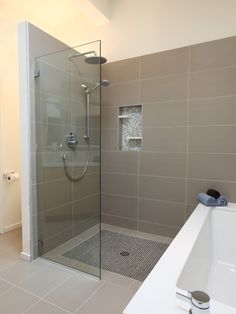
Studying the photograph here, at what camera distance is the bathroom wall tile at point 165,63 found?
240 cm

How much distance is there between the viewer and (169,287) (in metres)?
0.99

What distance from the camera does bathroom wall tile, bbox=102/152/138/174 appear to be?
2755 millimetres

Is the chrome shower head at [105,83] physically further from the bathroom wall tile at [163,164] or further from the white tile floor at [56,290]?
the white tile floor at [56,290]

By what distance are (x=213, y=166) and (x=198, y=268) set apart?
1.16m

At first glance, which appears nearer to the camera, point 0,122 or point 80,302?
point 80,302

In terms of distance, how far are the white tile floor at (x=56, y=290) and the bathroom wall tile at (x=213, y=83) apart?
194cm

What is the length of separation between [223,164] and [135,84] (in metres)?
1.37

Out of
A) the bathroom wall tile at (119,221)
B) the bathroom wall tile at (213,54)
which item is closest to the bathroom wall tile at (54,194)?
the bathroom wall tile at (119,221)

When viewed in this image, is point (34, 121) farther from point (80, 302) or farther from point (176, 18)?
point (176, 18)

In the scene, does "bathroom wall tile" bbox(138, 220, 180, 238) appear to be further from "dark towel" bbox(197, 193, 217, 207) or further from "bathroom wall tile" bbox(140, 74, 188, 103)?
"bathroom wall tile" bbox(140, 74, 188, 103)

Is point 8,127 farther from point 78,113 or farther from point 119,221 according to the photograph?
point 119,221

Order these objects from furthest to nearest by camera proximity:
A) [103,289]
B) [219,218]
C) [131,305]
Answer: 1. [219,218]
2. [103,289]
3. [131,305]

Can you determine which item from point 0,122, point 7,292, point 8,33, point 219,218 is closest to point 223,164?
point 219,218

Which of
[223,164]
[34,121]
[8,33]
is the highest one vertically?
[8,33]
